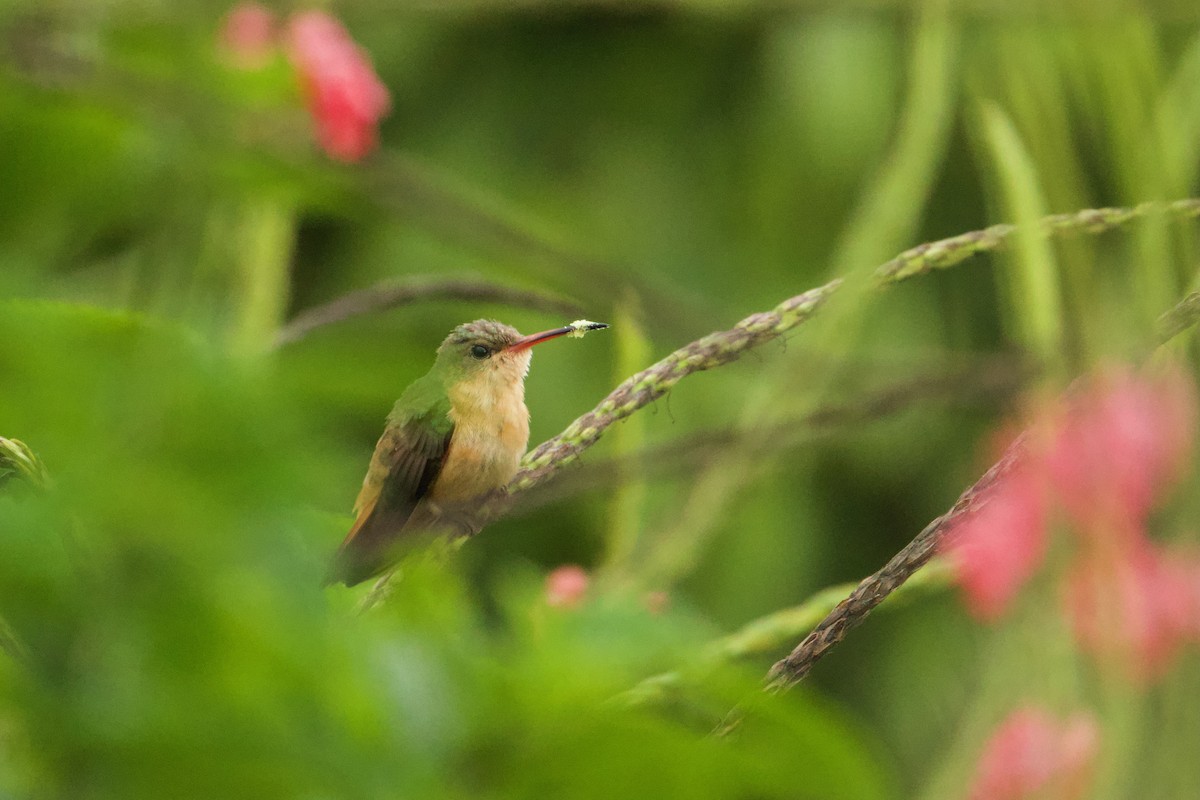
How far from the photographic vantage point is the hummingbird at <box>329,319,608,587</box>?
1078 millimetres

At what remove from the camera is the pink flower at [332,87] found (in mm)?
1303

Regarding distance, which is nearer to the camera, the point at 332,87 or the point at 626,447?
the point at 626,447

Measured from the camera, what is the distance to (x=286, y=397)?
323mm

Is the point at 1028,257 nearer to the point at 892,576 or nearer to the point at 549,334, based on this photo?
the point at 892,576

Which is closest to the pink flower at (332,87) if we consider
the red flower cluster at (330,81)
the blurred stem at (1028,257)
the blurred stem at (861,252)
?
the red flower cluster at (330,81)

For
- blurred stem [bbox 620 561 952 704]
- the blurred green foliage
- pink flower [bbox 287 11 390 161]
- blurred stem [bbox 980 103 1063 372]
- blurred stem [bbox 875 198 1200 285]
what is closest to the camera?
the blurred green foliage

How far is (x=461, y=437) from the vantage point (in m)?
1.23

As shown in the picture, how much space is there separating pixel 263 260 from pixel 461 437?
0.37 metres

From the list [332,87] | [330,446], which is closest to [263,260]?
[332,87]

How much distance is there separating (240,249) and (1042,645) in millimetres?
537

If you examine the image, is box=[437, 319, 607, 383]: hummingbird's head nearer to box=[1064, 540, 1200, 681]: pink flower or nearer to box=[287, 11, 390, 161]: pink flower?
box=[287, 11, 390, 161]: pink flower

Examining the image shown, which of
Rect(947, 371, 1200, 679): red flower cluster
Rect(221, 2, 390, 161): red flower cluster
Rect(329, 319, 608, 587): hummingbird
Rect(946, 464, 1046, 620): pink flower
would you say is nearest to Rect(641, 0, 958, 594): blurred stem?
Rect(947, 371, 1200, 679): red flower cluster

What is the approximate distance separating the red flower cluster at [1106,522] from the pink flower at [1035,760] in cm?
6

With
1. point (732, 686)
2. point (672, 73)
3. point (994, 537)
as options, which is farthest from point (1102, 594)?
point (672, 73)
